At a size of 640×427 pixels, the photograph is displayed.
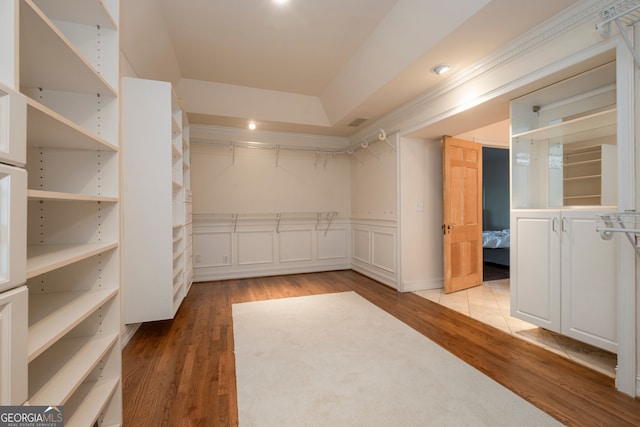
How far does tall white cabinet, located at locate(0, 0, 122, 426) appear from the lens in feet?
3.71

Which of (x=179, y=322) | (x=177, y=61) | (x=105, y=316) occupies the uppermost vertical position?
(x=177, y=61)

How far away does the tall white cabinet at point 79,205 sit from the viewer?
3.71ft

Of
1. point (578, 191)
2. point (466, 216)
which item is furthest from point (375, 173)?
point (578, 191)

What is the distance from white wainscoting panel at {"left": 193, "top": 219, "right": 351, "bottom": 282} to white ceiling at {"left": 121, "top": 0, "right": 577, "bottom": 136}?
168 centimetres

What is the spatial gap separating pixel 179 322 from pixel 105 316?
1606 mm

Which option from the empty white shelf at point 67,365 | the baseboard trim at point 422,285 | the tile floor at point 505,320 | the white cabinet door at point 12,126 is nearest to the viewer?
the white cabinet door at point 12,126

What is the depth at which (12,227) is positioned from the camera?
73cm

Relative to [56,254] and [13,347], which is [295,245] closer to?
[56,254]

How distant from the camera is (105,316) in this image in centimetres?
138

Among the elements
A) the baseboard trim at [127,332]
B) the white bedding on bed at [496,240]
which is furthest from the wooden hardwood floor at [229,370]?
the white bedding on bed at [496,240]

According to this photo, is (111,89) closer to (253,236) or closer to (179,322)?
(179,322)

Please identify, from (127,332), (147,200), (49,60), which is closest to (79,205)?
(49,60)

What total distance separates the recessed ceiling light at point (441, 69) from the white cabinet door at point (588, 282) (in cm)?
155

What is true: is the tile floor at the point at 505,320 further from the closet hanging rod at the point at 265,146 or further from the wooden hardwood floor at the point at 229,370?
the closet hanging rod at the point at 265,146
